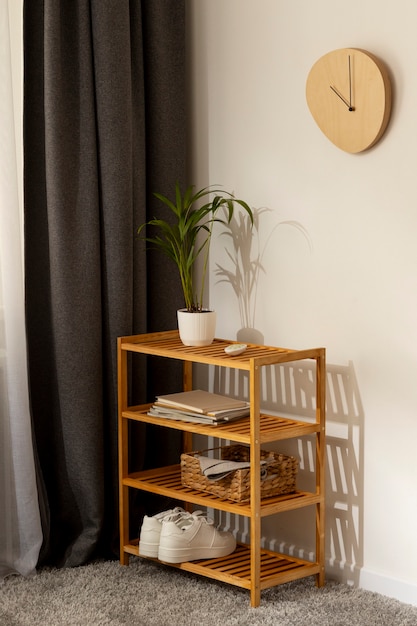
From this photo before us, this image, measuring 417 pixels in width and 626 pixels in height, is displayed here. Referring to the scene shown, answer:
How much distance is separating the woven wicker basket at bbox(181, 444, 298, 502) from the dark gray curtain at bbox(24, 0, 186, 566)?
0.32 meters

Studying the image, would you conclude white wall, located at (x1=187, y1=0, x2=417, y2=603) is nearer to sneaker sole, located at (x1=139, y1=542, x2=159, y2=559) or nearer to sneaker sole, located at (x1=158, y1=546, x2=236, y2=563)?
sneaker sole, located at (x1=158, y1=546, x2=236, y2=563)

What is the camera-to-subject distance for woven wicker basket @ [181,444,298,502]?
2496mm

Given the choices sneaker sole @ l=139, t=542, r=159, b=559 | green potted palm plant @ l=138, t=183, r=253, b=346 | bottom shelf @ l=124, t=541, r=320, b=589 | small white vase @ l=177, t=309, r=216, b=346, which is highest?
green potted palm plant @ l=138, t=183, r=253, b=346

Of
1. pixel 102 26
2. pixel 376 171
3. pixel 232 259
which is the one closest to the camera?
pixel 376 171

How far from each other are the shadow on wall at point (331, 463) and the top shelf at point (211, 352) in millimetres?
154

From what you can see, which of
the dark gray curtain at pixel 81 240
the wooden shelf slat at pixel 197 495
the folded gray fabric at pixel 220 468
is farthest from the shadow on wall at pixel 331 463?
the dark gray curtain at pixel 81 240

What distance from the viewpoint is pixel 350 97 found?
2.48 meters

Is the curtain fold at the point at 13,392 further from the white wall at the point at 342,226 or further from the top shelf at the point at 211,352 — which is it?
the white wall at the point at 342,226

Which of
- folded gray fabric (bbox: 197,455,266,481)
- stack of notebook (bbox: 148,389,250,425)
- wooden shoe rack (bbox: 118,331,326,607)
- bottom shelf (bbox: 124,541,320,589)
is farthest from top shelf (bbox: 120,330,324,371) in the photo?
bottom shelf (bbox: 124,541,320,589)

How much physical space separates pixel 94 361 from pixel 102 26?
1.04 meters

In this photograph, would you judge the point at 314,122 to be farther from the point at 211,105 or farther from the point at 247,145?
the point at 211,105

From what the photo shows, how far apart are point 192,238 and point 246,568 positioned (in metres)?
1.01

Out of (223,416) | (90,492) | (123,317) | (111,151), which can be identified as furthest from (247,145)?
(90,492)

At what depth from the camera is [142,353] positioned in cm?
291
